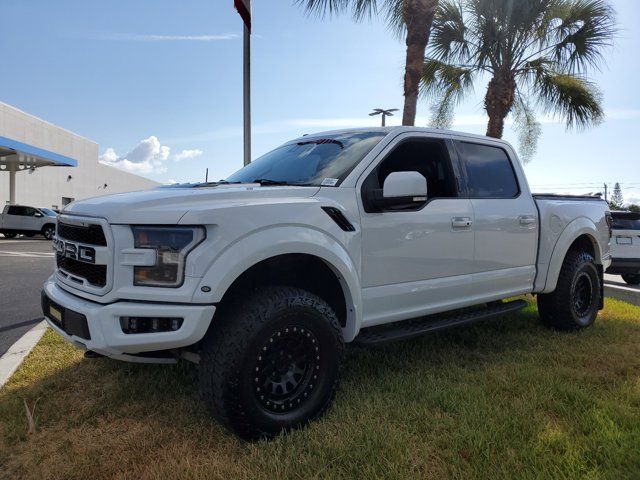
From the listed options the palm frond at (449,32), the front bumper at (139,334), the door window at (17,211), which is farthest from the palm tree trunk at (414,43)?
the door window at (17,211)

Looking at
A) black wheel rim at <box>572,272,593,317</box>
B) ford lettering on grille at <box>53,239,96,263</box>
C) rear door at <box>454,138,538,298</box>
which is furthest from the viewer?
black wheel rim at <box>572,272,593,317</box>

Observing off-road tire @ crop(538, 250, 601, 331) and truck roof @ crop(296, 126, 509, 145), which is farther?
off-road tire @ crop(538, 250, 601, 331)

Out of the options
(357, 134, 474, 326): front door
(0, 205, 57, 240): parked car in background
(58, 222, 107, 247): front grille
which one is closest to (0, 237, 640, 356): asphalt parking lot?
(58, 222, 107, 247): front grille

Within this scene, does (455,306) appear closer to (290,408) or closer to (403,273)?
(403,273)

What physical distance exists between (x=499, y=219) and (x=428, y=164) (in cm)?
78

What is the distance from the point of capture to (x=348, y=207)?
3205 millimetres

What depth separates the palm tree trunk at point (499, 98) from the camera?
38.8 ft

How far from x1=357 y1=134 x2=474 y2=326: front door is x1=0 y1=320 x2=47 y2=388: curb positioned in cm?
284

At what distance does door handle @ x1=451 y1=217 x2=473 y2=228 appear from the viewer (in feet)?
12.5

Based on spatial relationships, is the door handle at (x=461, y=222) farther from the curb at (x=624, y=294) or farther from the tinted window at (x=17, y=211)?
the tinted window at (x=17, y=211)

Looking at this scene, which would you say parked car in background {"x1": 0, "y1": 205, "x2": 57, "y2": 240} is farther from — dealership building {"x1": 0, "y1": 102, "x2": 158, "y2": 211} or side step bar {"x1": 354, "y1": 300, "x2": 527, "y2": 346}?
side step bar {"x1": 354, "y1": 300, "x2": 527, "y2": 346}

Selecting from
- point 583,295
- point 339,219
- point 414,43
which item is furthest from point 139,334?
point 414,43

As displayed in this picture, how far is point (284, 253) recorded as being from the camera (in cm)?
283

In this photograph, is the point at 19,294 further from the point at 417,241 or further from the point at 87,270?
the point at 417,241
